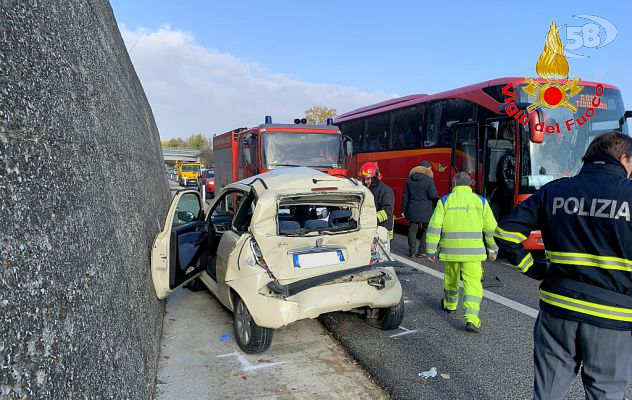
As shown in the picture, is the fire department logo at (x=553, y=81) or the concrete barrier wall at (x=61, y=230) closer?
the concrete barrier wall at (x=61, y=230)

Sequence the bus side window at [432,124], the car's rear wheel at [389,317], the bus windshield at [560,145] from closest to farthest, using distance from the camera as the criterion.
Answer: the car's rear wheel at [389,317]
the bus windshield at [560,145]
the bus side window at [432,124]

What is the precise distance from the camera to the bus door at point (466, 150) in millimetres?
9078

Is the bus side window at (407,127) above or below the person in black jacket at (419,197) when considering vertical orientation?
above

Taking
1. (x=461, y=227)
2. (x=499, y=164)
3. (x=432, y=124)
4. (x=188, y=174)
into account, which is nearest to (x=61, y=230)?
(x=461, y=227)

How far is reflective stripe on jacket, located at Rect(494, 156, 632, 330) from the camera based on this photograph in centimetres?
213

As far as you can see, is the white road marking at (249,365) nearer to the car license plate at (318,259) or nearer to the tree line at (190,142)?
the car license plate at (318,259)

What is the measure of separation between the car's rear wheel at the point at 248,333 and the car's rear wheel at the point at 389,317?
127 cm

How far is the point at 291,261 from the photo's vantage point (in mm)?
3982

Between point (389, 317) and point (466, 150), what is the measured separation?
6003 millimetres

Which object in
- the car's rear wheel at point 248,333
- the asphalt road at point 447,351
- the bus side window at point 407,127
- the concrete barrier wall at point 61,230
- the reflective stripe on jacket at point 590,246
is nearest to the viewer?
the concrete barrier wall at point 61,230

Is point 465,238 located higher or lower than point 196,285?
higher

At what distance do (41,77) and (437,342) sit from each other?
3977 millimetres

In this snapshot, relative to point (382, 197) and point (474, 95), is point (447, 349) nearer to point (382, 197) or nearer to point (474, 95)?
point (382, 197)

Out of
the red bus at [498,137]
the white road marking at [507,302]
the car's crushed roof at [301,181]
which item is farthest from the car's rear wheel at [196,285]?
the red bus at [498,137]
